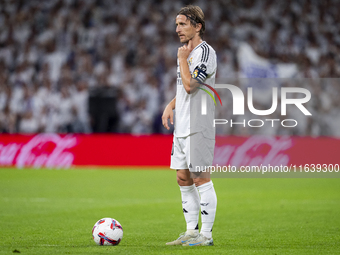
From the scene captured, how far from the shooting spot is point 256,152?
15.0 metres

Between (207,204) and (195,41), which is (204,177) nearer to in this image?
(207,204)

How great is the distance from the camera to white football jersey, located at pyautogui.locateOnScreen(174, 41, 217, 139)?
5.04m

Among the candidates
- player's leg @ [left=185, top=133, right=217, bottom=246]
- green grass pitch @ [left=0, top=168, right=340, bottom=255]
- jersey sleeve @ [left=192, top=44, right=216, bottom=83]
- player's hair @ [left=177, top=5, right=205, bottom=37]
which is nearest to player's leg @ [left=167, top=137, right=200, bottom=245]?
player's leg @ [left=185, top=133, right=217, bottom=246]

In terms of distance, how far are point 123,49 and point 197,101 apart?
14.8 m

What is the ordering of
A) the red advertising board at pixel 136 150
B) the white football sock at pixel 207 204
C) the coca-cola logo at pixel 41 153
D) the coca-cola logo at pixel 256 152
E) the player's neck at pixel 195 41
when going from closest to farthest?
the white football sock at pixel 207 204 < the player's neck at pixel 195 41 < the coca-cola logo at pixel 256 152 < the red advertising board at pixel 136 150 < the coca-cola logo at pixel 41 153

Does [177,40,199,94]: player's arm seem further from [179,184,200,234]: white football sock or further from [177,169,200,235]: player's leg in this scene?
[179,184,200,234]: white football sock

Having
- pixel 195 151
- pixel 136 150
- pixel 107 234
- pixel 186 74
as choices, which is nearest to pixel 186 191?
pixel 195 151

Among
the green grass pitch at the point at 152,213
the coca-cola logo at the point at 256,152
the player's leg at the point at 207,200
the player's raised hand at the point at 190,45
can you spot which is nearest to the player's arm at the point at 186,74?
the player's raised hand at the point at 190,45

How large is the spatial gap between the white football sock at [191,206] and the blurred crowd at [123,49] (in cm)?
1178

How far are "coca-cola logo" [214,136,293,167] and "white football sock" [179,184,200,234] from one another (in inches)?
384

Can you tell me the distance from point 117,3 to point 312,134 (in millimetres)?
9181

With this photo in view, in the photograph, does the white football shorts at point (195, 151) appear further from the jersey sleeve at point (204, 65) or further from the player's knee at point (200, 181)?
the jersey sleeve at point (204, 65)

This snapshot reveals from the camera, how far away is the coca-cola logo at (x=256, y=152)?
14891mm

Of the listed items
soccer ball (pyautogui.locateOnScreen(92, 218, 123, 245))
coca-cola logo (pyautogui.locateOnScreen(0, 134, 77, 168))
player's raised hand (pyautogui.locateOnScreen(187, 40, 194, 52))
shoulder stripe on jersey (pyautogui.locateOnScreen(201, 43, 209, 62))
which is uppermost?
player's raised hand (pyautogui.locateOnScreen(187, 40, 194, 52))
